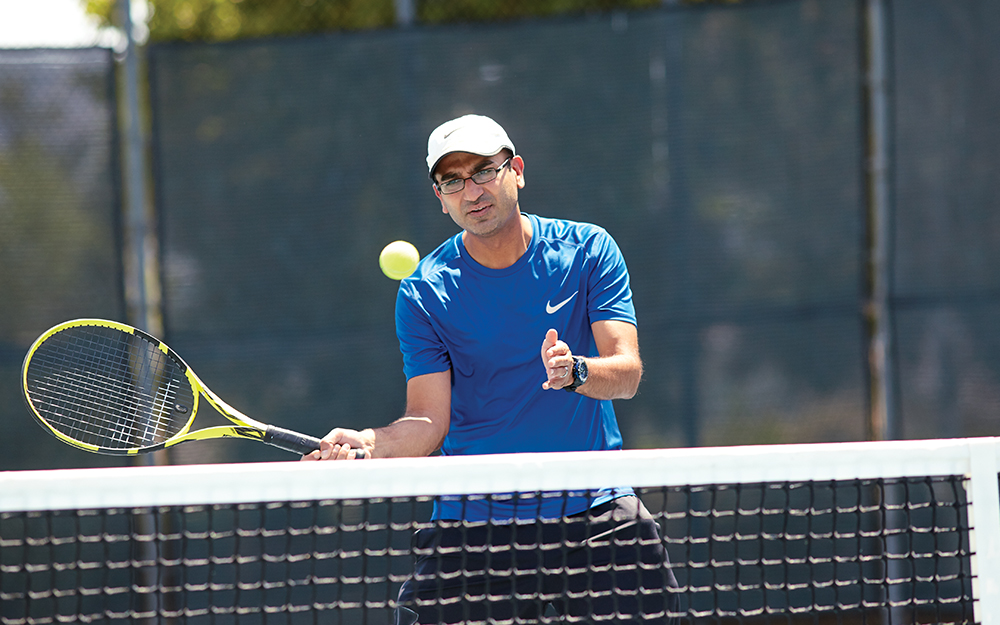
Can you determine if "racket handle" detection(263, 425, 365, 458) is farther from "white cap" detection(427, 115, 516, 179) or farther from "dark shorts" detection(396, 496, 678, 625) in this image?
"white cap" detection(427, 115, 516, 179)

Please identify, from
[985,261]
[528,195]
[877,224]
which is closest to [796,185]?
[877,224]

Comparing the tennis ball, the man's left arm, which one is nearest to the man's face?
the man's left arm

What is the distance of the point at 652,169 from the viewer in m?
4.86

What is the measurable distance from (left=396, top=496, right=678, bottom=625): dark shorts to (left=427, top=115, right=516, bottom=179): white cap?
98cm

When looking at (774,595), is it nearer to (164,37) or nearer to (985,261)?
(985,261)

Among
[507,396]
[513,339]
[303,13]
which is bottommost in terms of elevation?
[507,396]

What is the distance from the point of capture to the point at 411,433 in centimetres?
258

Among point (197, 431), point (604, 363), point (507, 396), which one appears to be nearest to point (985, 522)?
point (604, 363)

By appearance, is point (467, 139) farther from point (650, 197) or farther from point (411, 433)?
point (650, 197)

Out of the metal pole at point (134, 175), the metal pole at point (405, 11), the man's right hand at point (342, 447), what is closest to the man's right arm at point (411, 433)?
the man's right hand at point (342, 447)

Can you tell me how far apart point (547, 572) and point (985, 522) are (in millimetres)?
1076

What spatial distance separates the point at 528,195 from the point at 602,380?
102 inches

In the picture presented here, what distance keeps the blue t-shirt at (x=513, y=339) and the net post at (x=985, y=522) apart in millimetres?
882

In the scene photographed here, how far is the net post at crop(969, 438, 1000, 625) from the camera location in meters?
2.31
